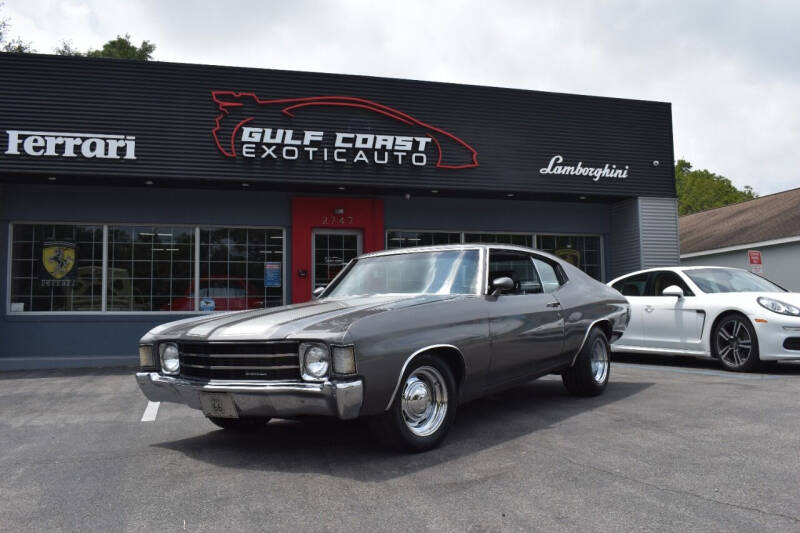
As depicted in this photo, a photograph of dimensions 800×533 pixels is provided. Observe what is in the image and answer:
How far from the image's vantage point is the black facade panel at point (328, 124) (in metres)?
10.9

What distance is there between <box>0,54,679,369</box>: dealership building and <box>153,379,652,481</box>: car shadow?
6.93 metres

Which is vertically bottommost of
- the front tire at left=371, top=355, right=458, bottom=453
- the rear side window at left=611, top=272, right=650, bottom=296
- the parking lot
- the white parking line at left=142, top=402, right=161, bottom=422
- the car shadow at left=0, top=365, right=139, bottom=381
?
the car shadow at left=0, top=365, right=139, bottom=381

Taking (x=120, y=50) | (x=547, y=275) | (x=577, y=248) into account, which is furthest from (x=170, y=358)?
(x=120, y=50)

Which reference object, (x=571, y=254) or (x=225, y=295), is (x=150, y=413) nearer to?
(x=225, y=295)

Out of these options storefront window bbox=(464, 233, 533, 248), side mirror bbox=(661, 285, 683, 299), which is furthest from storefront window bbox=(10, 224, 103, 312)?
side mirror bbox=(661, 285, 683, 299)

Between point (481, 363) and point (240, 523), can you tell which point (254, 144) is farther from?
point (240, 523)

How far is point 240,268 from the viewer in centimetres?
1226

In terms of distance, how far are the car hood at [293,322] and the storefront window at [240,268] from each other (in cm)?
753

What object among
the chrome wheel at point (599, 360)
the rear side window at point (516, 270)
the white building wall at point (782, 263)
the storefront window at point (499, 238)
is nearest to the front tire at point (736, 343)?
the chrome wheel at point (599, 360)

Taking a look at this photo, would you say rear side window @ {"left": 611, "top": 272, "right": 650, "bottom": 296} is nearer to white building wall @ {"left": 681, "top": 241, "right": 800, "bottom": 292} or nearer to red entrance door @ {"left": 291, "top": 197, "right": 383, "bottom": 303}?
red entrance door @ {"left": 291, "top": 197, "right": 383, "bottom": 303}

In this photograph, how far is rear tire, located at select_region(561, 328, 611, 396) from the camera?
595cm

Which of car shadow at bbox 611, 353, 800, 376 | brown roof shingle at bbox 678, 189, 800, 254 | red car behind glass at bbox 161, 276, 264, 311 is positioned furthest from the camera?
brown roof shingle at bbox 678, 189, 800, 254

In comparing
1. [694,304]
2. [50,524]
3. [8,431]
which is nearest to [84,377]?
[8,431]

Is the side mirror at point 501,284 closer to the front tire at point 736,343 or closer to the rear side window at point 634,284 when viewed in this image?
the front tire at point 736,343
